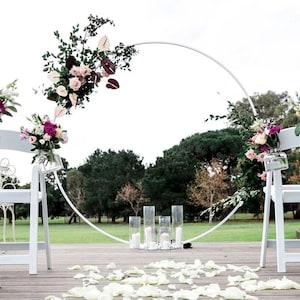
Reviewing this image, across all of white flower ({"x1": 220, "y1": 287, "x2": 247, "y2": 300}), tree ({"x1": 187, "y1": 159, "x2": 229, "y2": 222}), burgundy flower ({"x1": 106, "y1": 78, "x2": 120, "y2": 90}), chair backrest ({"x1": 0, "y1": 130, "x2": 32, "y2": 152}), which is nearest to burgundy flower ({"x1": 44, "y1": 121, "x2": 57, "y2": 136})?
chair backrest ({"x1": 0, "y1": 130, "x2": 32, "y2": 152})

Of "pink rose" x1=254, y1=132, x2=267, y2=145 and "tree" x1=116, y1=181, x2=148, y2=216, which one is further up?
"pink rose" x1=254, y1=132, x2=267, y2=145

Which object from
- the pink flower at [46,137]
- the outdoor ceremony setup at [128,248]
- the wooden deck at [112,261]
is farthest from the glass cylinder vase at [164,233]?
the pink flower at [46,137]

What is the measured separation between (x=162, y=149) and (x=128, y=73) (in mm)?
735

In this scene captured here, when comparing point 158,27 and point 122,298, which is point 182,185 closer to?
point 158,27

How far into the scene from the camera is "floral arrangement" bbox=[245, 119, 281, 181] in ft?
10.4

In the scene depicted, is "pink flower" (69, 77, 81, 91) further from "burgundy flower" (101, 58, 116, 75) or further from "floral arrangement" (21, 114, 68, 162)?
"floral arrangement" (21, 114, 68, 162)

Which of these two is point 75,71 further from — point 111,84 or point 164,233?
point 164,233

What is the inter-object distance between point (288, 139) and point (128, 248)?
1.87 m

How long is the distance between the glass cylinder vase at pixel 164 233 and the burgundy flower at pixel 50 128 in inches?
63.1

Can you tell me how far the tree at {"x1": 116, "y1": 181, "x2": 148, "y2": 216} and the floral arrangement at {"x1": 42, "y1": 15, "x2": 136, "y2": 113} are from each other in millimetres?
911

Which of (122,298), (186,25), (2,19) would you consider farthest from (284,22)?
(122,298)

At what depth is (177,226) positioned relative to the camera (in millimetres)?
4660

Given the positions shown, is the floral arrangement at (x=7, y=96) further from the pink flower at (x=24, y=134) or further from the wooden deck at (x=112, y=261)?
the wooden deck at (x=112, y=261)

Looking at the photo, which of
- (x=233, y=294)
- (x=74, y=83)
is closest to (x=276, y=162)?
(x=233, y=294)
